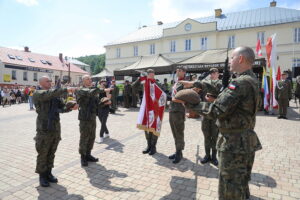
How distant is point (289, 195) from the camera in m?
3.47

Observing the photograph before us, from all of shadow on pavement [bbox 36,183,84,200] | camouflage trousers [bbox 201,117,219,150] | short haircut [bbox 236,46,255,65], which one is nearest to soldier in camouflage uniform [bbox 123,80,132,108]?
camouflage trousers [bbox 201,117,219,150]

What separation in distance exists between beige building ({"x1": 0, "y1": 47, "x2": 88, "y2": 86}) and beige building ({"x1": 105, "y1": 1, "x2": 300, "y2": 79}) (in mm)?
15517

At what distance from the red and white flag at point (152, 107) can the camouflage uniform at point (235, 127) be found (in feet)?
9.04

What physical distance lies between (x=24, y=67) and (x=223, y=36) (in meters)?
36.8

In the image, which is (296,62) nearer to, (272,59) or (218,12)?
(218,12)

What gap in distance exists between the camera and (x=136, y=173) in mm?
4359

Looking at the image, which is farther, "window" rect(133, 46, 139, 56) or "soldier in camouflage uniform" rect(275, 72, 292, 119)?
"window" rect(133, 46, 139, 56)

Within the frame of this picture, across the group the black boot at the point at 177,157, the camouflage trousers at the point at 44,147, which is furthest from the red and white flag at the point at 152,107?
the camouflage trousers at the point at 44,147

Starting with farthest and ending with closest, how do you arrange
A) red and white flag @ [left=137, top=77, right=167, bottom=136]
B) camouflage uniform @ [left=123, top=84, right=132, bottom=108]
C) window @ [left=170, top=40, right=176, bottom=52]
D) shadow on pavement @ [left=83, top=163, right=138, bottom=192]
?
1. window @ [left=170, top=40, right=176, bottom=52]
2. camouflage uniform @ [left=123, top=84, right=132, bottom=108]
3. red and white flag @ [left=137, top=77, right=167, bottom=136]
4. shadow on pavement @ [left=83, top=163, right=138, bottom=192]

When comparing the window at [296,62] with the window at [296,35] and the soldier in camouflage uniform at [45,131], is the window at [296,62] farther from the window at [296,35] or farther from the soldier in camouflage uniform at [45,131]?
the soldier in camouflage uniform at [45,131]

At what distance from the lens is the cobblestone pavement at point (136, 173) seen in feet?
11.7

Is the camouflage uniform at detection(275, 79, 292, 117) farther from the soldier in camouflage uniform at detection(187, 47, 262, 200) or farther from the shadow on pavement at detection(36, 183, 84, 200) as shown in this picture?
the shadow on pavement at detection(36, 183, 84, 200)

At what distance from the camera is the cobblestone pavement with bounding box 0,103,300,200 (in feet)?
11.7

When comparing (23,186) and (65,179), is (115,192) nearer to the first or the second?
(65,179)
